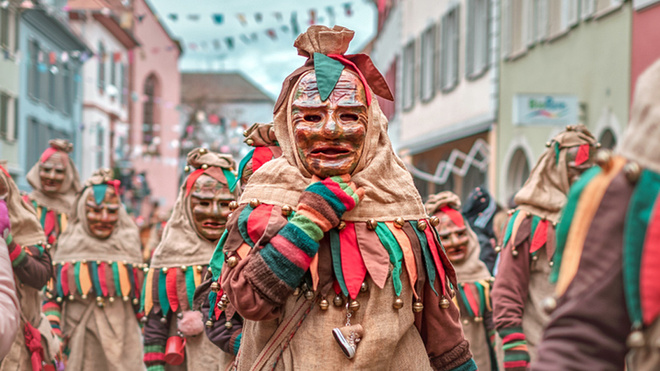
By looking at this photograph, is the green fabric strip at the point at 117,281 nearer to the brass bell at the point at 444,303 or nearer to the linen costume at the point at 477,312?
the linen costume at the point at 477,312

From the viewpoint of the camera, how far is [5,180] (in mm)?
5449

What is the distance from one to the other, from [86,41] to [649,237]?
40.0m

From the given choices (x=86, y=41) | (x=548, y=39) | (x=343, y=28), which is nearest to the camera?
(x=343, y=28)

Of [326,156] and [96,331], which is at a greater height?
[326,156]

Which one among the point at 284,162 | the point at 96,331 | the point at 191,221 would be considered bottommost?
the point at 96,331

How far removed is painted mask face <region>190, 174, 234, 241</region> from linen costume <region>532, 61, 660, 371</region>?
12.7 ft

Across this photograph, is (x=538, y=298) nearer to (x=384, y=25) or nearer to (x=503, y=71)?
(x=503, y=71)

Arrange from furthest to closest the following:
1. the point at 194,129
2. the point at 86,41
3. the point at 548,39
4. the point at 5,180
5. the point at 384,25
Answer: the point at 194,129, the point at 86,41, the point at 384,25, the point at 548,39, the point at 5,180

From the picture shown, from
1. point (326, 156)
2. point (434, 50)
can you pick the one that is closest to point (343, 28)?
point (326, 156)

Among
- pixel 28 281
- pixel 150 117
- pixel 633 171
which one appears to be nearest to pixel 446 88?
pixel 28 281

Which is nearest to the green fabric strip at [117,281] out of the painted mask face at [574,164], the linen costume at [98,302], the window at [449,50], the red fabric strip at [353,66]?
the linen costume at [98,302]

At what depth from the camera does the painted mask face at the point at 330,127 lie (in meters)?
3.50

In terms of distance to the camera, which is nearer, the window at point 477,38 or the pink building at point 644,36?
the pink building at point 644,36

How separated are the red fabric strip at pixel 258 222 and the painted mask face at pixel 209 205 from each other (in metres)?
2.42
